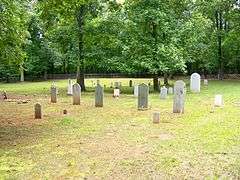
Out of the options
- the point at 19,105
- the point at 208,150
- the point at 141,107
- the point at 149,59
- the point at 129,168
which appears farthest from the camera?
the point at 149,59

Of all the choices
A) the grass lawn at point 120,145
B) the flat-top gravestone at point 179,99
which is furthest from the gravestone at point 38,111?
the flat-top gravestone at point 179,99

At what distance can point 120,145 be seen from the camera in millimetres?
12906

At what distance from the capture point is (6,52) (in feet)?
73.4

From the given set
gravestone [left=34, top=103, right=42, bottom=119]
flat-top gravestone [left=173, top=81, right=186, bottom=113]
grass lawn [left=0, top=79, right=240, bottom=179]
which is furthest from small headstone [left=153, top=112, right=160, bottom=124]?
gravestone [left=34, top=103, right=42, bottom=119]

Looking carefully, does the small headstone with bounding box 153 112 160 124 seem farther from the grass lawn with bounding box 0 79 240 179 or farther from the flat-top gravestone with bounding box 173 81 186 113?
the flat-top gravestone with bounding box 173 81 186 113

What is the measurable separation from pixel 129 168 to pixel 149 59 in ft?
76.1

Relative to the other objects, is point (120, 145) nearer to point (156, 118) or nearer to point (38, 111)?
point (156, 118)

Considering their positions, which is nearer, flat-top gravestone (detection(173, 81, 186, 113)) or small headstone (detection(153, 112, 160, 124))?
small headstone (detection(153, 112, 160, 124))

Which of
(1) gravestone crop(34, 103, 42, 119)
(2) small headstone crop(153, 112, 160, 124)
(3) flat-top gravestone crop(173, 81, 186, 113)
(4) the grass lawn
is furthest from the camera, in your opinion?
(3) flat-top gravestone crop(173, 81, 186, 113)

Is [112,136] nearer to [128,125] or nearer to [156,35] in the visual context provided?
[128,125]

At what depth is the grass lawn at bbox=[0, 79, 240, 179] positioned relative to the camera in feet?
32.7

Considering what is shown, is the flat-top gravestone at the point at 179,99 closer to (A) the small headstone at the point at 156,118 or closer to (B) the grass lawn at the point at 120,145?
(B) the grass lawn at the point at 120,145

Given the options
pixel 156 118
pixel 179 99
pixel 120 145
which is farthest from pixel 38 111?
pixel 120 145

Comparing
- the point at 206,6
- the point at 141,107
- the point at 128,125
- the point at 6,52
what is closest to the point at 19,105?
the point at 6,52
